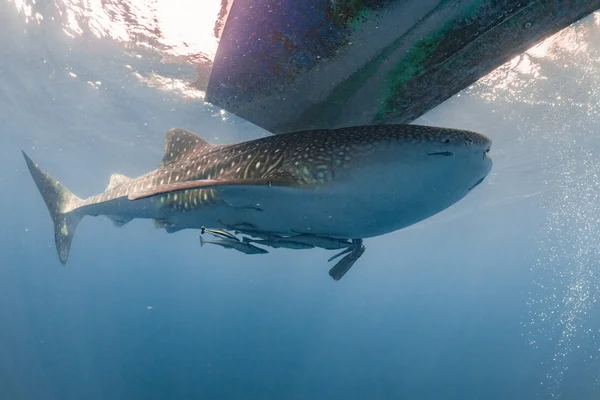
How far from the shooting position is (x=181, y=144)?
538cm

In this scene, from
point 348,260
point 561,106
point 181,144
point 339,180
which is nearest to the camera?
point 339,180

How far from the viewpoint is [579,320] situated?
386 ft

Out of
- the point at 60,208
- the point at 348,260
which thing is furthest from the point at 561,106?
the point at 60,208

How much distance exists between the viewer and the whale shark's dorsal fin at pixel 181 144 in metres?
5.26

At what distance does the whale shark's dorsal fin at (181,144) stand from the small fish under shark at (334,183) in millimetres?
732

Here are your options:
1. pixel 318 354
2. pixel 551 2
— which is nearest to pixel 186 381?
pixel 318 354

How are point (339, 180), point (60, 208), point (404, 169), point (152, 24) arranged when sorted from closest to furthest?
point (404, 169)
point (339, 180)
point (60, 208)
point (152, 24)

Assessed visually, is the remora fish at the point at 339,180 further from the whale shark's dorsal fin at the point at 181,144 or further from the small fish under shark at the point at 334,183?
the whale shark's dorsal fin at the point at 181,144

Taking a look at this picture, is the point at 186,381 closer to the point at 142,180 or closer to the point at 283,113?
the point at 142,180

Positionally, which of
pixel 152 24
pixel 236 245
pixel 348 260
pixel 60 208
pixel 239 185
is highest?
pixel 152 24

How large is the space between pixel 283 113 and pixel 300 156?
167 cm

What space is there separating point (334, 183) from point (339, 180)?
0.17 ft

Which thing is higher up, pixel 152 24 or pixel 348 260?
pixel 152 24

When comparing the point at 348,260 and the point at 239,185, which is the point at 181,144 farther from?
the point at 348,260
